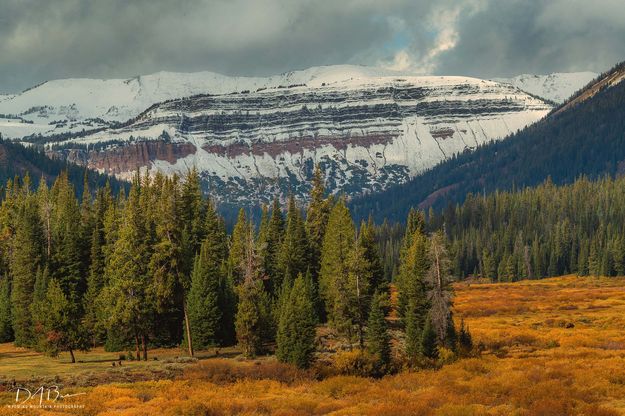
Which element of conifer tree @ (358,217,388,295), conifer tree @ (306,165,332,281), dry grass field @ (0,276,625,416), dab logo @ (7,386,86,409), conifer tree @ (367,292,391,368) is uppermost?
conifer tree @ (306,165,332,281)

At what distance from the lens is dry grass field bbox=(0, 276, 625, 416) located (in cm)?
4578

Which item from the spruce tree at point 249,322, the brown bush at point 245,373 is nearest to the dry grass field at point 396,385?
the brown bush at point 245,373

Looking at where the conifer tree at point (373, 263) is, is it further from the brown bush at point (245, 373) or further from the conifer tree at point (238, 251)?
the brown bush at point (245, 373)

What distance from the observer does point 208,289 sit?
74438 millimetres

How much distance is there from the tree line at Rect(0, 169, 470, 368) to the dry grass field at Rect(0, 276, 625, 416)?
3464 millimetres

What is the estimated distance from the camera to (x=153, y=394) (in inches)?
2046

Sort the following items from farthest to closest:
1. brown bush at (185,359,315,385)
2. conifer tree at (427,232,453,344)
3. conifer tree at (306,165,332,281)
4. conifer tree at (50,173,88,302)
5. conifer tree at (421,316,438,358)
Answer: conifer tree at (306,165,332,281)
conifer tree at (50,173,88,302)
conifer tree at (427,232,453,344)
conifer tree at (421,316,438,358)
brown bush at (185,359,315,385)

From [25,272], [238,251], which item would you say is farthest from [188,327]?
[25,272]

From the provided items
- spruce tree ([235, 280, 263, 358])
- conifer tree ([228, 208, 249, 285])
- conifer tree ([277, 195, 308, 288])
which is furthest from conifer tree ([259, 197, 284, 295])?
spruce tree ([235, 280, 263, 358])

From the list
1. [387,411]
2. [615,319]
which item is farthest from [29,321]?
[615,319]

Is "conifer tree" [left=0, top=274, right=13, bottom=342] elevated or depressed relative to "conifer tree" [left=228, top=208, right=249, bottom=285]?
depressed

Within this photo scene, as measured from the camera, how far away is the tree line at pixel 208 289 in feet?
221

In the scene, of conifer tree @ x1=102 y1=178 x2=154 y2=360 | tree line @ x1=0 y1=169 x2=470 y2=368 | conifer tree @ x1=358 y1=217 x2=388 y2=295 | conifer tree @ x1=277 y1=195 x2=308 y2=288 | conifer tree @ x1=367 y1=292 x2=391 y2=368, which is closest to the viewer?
conifer tree @ x1=367 y1=292 x2=391 y2=368
